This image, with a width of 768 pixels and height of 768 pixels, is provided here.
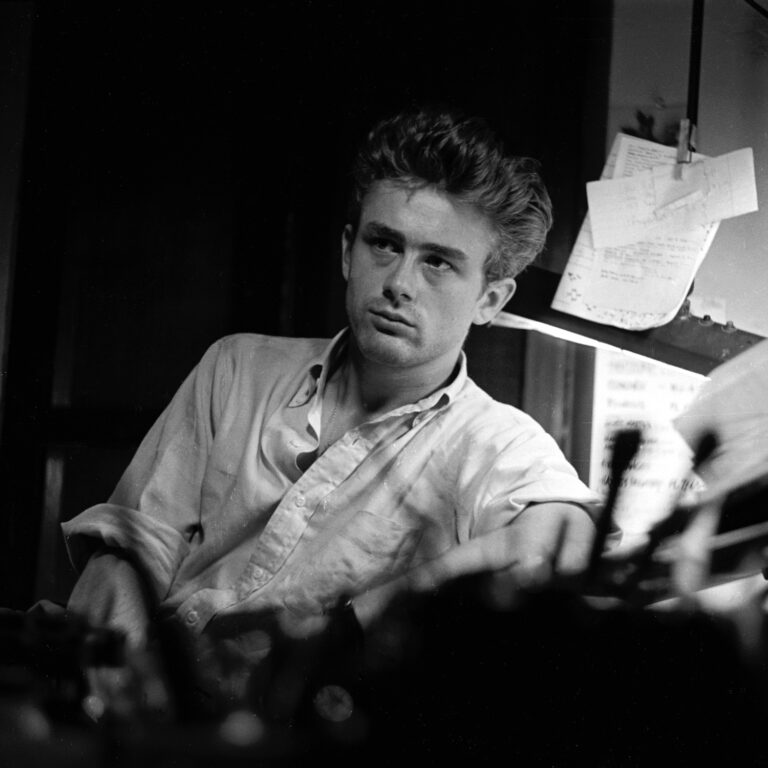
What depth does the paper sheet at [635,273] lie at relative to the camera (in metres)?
1.05

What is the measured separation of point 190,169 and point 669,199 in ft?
1.89

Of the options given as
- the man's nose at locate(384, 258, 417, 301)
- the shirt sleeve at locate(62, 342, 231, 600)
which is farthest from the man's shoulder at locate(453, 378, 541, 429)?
the shirt sleeve at locate(62, 342, 231, 600)

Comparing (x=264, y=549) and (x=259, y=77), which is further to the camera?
(x=259, y=77)

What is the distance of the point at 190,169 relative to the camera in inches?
47.3

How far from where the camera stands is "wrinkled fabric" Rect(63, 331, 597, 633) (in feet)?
3.44

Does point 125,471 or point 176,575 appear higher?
point 125,471

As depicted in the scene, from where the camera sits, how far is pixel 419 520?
3.45 feet

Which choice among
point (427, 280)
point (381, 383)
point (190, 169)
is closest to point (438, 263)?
point (427, 280)

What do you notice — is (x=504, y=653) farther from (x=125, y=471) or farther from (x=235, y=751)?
(x=125, y=471)

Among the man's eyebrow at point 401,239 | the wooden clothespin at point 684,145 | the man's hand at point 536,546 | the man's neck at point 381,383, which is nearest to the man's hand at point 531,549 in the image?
the man's hand at point 536,546

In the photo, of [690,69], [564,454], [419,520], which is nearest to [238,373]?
[419,520]

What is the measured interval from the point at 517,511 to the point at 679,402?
→ 0.21 metres

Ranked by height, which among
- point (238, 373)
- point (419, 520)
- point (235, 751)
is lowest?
point (235, 751)

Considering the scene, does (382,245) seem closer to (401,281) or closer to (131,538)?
(401,281)
